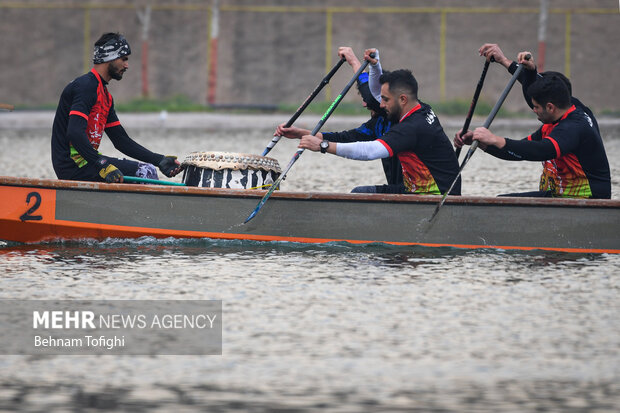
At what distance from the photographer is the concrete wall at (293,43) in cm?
3055

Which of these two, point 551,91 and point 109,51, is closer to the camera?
point 551,91

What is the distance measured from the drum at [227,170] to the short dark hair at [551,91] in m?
2.36

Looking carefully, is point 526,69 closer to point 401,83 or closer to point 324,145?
point 401,83

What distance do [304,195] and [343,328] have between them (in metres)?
2.75

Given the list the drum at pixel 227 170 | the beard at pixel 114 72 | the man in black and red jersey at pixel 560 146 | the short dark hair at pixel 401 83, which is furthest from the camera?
the beard at pixel 114 72

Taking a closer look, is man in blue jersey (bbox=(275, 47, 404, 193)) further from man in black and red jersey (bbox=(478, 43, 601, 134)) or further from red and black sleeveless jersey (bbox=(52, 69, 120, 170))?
red and black sleeveless jersey (bbox=(52, 69, 120, 170))

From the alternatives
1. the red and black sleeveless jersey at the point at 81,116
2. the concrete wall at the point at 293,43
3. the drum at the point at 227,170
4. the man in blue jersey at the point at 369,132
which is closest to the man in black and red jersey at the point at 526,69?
the man in blue jersey at the point at 369,132

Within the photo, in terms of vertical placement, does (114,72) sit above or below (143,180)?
above

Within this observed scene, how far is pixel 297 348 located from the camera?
682 cm

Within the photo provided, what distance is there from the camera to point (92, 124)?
34.6ft

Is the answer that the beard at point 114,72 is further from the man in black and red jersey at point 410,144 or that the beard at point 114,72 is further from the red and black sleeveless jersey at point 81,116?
the man in black and red jersey at point 410,144

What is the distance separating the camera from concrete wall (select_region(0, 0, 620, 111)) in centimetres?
3055

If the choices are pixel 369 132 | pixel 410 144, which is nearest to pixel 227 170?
pixel 369 132

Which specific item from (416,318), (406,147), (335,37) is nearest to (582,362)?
(416,318)
